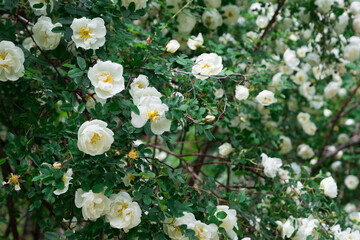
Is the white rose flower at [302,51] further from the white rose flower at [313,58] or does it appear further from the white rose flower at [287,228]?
the white rose flower at [287,228]

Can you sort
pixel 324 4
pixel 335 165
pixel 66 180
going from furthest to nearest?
pixel 335 165, pixel 324 4, pixel 66 180

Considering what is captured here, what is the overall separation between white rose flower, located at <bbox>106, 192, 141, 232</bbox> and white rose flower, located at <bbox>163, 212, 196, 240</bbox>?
0.44 feet

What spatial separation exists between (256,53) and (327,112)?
1293mm

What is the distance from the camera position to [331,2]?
233 cm

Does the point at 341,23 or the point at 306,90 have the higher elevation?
the point at 341,23

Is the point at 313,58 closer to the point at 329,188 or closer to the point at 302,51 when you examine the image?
the point at 302,51

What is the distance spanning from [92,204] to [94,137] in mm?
219

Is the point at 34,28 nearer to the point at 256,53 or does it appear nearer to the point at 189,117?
the point at 189,117

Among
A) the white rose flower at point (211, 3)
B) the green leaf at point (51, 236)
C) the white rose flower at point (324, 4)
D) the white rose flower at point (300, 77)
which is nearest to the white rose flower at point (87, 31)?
the green leaf at point (51, 236)

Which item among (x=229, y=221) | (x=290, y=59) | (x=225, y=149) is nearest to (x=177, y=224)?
(x=229, y=221)

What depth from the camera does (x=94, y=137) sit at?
4.01 feet

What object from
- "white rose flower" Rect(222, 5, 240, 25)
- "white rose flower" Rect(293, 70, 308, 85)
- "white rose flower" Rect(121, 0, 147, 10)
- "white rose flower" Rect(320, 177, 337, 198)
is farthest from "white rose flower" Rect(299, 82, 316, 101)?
"white rose flower" Rect(121, 0, 147, 10)

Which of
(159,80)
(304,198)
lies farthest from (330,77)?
(159,80)

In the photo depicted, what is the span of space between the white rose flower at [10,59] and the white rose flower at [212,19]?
1.11 meters
